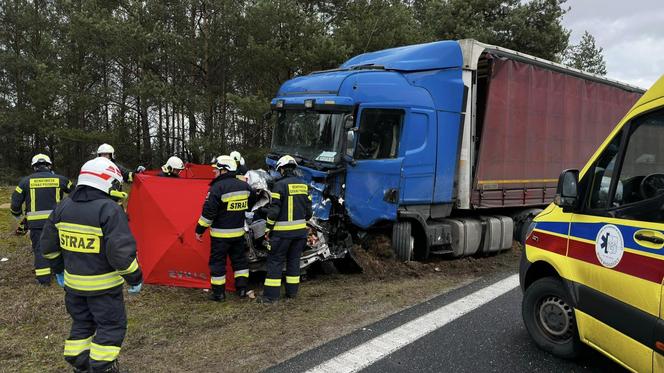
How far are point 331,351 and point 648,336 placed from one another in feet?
7.23

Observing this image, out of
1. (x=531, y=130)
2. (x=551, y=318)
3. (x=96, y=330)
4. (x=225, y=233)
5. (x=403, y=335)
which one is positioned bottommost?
(x=403, y=335)

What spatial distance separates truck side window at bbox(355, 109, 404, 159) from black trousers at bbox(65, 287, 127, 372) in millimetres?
3761

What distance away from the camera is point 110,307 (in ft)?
10.8

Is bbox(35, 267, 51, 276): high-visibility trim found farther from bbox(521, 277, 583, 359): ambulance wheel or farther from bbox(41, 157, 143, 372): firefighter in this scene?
bbox(521, 277, 583, 359): ambulance wheel

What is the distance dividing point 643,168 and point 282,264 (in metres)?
3.65

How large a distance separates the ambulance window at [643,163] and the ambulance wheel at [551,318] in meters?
0.93

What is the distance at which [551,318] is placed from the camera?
3.77 metres

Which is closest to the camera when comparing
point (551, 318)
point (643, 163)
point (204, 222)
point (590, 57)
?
point (643, 163)

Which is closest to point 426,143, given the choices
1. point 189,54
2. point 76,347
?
point 76,347

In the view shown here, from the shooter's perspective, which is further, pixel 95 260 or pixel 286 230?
pixel 286 230

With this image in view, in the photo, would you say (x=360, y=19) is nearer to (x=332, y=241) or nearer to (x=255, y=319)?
(x=332, y=241)

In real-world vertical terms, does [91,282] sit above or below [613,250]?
below

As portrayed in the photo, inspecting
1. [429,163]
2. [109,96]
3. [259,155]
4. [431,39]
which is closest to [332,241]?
[429,163]

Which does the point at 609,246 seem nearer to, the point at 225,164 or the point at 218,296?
the point at 225,164
